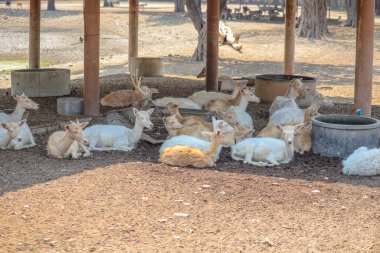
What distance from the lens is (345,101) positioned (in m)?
14.2

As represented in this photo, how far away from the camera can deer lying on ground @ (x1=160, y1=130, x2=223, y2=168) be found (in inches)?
320

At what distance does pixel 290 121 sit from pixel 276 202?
3099 millimetres

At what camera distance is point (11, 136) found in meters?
8.97

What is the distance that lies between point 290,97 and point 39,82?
460cm

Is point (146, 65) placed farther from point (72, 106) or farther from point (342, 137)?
point (342, 137)

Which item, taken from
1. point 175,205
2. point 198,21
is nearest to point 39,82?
point 175,205

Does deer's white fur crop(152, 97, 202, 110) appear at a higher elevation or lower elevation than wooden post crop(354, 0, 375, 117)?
lower

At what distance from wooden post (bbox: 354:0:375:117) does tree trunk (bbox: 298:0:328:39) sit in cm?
1770

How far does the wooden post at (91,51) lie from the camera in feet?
36.1

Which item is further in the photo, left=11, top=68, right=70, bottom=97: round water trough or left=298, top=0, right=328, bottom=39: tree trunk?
left=298, top=0, right=328, bottom=39: tree trunk

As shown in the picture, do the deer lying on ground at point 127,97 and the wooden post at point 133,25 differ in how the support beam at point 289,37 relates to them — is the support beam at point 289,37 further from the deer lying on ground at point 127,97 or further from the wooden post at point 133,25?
the wooden post at point 133,25

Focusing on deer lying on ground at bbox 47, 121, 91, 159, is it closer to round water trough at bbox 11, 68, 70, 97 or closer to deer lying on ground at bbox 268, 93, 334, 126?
deer lying on ground at bbox 268, 93, 334, 126

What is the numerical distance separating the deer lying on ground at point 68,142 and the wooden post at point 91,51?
8.47 feet

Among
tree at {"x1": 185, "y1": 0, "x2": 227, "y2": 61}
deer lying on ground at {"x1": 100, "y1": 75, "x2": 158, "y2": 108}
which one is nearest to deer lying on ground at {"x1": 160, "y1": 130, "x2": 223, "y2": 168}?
deer lying on ground at {"x1": 100, "y1": 75, "x2": 158, "y2": 108}
